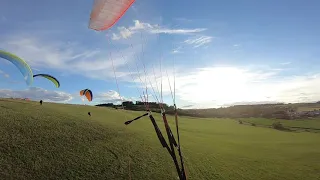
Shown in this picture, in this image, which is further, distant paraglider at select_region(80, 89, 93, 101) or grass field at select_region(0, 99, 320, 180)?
distant paraglider at select_region(80, 89, 93, 101)

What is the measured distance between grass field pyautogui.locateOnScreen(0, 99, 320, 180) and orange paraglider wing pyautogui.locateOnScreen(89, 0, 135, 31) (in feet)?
38.4

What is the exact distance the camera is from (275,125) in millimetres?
64312

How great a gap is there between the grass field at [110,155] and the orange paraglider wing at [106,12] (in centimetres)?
1171

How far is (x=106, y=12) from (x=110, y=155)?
17.7 m

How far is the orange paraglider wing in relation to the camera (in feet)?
27.8

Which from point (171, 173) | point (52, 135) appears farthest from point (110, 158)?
point (52, 135)

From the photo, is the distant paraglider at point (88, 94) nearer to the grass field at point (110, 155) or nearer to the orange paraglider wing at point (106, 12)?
the grass field at point (110, 155)

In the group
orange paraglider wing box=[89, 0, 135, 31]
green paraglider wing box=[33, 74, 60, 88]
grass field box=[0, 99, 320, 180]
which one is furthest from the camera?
green paraglider wing box=[33, 74, 60, 88]

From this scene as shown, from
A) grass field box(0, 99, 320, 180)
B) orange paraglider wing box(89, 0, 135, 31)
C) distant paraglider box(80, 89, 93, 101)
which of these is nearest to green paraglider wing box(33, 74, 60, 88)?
grass field box(0, 99, 320, 180)

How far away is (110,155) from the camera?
948 inches

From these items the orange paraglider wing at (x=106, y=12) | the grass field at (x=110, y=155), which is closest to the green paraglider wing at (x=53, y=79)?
the grass field at (x=110, y=155)

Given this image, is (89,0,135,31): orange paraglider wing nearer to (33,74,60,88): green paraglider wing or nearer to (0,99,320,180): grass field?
(0,99,320,180): grass field

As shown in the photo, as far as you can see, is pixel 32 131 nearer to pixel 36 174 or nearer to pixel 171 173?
pixel 36 174

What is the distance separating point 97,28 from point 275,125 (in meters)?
63.4
